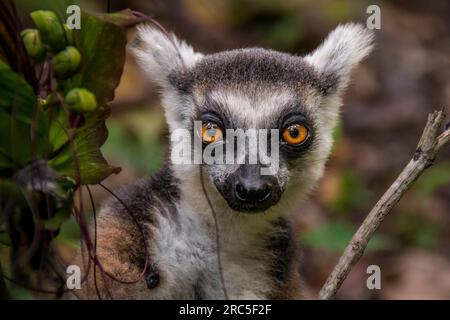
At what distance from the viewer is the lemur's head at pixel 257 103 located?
4.80 metres

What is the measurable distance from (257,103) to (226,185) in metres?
0.68

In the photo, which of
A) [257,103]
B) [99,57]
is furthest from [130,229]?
[99,57]

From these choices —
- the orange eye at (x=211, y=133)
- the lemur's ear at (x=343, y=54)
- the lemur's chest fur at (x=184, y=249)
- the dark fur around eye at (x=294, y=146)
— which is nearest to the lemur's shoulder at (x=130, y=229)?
the lemur's chest fur at (x=184, y=249)

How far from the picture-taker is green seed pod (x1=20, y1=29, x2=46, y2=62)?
3326 millimetres

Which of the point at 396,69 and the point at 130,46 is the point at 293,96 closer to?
the point at 130,46


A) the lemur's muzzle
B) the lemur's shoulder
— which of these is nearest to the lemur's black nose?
the lemur's muzzle

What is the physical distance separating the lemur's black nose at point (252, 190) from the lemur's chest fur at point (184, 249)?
1.87ft

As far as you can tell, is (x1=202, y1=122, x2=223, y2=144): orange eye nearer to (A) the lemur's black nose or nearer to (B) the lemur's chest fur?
(B) the lemur's chest fur

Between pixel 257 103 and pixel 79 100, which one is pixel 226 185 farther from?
pixel 79 100

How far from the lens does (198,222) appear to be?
16.9ft

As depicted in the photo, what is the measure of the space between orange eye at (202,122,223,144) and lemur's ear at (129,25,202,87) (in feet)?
1.89

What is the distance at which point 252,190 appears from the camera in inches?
179

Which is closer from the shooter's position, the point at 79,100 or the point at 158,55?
the point at 79,100

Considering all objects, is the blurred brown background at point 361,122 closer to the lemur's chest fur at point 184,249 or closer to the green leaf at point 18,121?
the lemur's chest fur at point 184,249
